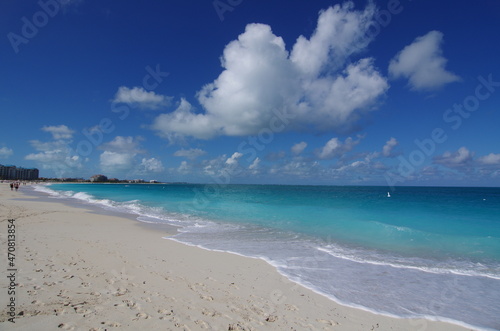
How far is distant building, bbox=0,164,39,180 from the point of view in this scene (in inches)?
5730

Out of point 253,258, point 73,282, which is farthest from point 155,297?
point 253,258

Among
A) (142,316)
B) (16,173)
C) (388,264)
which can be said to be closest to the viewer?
(142,316)

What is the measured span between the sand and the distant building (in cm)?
18979

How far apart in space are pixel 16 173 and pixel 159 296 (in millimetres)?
205750

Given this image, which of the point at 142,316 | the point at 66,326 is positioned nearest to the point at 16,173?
the point at 66,326

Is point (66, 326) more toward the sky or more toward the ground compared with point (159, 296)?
more toward the sky

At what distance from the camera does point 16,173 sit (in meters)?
156

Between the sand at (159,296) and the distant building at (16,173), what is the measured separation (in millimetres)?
189786

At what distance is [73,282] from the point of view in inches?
227

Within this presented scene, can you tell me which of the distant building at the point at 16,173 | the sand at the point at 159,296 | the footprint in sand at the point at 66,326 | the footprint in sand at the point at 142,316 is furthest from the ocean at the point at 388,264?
the distant building at the point at 16,173

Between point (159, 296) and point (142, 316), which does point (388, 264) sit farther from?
point (142, 316)

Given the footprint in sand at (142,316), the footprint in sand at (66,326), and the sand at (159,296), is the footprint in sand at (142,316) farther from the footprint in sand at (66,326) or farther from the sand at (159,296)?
the footprint in sand at (66,326)

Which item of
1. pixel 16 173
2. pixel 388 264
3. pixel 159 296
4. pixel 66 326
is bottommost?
pixel 388 264

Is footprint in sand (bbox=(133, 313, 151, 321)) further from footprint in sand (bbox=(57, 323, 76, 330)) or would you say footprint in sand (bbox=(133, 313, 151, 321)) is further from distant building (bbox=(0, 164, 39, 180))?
distant building (bbox=(0, 164, 39, 180))
